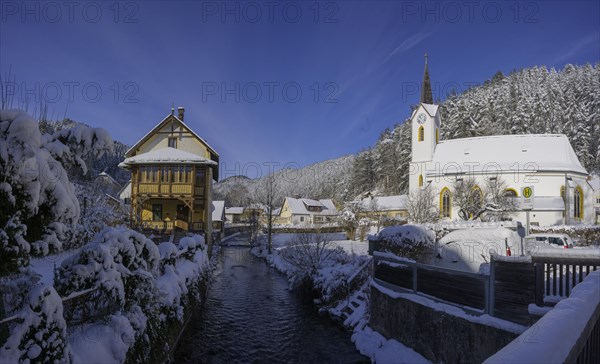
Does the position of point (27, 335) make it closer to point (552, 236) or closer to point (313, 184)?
point (552, 236)

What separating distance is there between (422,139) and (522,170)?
1266 cm

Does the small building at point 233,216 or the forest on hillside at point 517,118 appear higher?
the forest on hillside at point 517,118

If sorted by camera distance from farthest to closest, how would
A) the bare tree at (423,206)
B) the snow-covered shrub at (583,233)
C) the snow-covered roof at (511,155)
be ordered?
the snow-covered roof at (511,155) → the bare tree at (423,206) → the snow-covered shrub at (583,233)

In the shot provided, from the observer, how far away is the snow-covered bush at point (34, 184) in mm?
3941

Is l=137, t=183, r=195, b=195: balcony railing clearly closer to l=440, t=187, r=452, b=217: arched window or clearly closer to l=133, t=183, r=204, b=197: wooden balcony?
l=133, t=183, r=204, b=197: wooden balcony

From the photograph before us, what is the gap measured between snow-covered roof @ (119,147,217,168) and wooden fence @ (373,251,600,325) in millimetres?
21594

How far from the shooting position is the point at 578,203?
1547 inches

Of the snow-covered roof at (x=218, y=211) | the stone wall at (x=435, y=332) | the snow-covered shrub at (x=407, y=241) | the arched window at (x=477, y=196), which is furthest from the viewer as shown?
the snow-covered roof at (x=218, y=211)

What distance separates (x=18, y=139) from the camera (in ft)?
12.9

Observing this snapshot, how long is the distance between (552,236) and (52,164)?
24268 millimetres

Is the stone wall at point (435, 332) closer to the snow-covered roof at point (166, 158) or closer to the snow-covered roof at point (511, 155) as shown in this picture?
the snow-covered roof at point (166, 158)

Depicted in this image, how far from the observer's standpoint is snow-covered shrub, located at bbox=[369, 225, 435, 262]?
16.8 m

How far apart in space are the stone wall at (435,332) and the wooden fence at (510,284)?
1.56 ft

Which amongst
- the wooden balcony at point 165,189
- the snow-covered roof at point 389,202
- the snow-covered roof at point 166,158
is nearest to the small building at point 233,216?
the snow-covered roof at point 389,202
